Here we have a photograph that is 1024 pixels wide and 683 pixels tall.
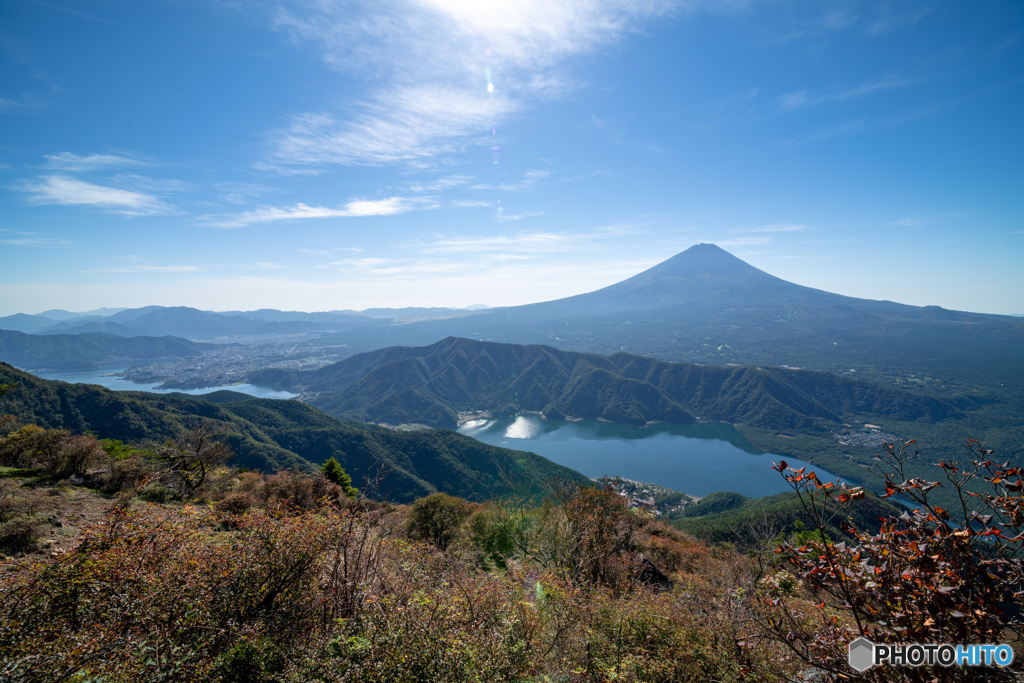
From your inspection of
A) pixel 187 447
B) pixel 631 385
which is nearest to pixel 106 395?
pixel 187 447

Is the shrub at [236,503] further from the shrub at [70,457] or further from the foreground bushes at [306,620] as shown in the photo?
the foreground bushes at [306,620]

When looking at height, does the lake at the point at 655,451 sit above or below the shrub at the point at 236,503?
below

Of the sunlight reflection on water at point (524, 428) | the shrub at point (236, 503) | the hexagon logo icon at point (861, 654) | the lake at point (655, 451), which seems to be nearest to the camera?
the hexagon logo icon at point (861, 654)

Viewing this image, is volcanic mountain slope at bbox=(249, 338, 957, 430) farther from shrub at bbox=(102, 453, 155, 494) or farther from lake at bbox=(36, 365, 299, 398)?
shrub at bbox=(102, 453, 155, 494)

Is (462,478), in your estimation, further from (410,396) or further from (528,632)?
(410,396)

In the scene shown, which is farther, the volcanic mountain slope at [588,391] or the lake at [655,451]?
the volcanic mountain slope at [588,391]

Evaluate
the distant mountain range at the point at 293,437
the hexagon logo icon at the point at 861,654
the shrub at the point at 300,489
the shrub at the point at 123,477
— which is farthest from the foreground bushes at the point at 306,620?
the distant mountain range at the point at 293,437
